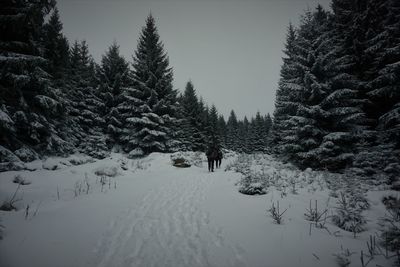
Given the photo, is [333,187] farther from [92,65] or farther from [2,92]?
[92,65]

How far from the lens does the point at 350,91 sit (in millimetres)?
10297

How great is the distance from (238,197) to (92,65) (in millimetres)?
28006

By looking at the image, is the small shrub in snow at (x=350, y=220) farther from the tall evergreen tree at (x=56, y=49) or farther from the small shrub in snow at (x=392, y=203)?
the tall evergreen tree at (x=56, y=49)

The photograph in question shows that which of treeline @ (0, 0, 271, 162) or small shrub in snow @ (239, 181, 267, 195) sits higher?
treeline @ (0, 0, 271, 162)

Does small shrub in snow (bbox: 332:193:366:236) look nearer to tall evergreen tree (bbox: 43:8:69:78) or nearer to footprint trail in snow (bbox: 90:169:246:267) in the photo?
footprint trail in snow (bbox: 90:169:246:267)

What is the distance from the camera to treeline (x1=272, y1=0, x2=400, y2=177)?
962 cm

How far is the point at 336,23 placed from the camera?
13.8m

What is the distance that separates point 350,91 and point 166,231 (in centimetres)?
1254

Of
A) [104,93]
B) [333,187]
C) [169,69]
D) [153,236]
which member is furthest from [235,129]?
[153,236]

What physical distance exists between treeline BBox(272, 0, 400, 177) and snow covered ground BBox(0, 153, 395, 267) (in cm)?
637

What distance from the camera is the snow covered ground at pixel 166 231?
2.51 meters

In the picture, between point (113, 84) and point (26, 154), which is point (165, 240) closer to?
point (26, 154)

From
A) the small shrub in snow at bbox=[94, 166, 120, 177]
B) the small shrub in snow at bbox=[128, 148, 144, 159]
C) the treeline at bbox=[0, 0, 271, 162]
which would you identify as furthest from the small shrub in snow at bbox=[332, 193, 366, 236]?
the small shrub in snow at bbox=[128, 148, 144, 159]

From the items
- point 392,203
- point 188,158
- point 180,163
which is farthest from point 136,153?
point 392,203
